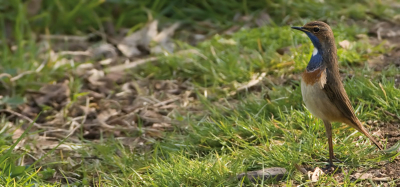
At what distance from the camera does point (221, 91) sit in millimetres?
5309

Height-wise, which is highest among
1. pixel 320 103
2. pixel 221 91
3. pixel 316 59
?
pixel 316 59

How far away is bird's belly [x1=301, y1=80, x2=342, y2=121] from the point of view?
11.4ft

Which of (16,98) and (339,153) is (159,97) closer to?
(16,98)

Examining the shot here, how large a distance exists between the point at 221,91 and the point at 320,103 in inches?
75.9

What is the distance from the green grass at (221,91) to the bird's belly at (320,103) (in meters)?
0.38

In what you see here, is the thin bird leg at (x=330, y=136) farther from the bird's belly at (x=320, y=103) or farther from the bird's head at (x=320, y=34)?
the bird's head at (x=320, y=34)

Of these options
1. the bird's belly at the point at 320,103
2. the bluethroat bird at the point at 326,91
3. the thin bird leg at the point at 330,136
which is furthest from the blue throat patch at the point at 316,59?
the thin bird leg at the point at 330,136

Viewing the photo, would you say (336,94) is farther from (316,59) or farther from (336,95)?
(316,59)

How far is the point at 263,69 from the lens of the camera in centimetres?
539

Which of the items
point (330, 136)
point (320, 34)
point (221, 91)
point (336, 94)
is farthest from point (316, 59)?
point (221, 91)

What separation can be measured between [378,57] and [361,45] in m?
0.23

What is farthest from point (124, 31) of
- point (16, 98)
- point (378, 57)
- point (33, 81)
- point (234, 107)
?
point (378, 57)

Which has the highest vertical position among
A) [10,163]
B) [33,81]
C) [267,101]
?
[267,101]

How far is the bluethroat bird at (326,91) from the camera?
11.4 ft
